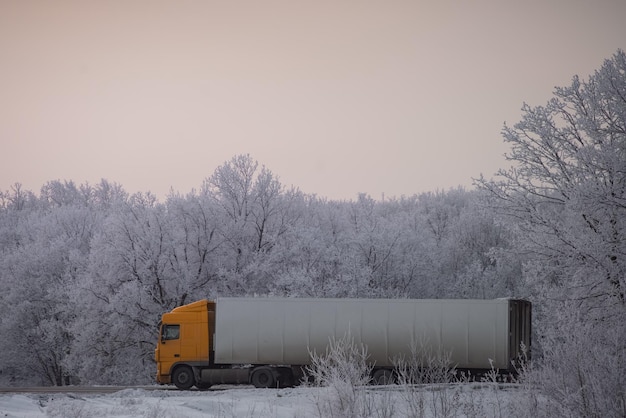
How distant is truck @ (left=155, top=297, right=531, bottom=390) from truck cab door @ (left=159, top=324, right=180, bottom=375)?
18cm

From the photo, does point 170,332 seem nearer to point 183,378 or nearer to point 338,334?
point 183,378

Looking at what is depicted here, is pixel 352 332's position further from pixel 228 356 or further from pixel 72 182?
pixel 72 182

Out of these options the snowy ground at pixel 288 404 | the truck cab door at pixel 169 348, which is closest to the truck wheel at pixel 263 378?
the snowy ground at pixel 288 404

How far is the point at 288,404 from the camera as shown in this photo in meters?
20.0

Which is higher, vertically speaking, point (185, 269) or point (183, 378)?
point (185, 269)

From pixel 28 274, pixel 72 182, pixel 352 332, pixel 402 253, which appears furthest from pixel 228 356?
pixel 72 182

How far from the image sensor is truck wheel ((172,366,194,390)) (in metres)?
27.2

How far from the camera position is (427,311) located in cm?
2595

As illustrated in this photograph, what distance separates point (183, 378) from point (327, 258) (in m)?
20.4

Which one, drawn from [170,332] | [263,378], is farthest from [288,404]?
[170,332]

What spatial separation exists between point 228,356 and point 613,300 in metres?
13.3

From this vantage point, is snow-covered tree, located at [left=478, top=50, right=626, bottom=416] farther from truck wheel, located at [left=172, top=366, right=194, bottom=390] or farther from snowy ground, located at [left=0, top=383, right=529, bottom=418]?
truck wheel, located at [left=172, top=366, right=194, bottom=390]

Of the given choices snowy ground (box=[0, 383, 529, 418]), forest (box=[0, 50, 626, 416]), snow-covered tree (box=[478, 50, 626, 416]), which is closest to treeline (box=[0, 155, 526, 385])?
forest (box=[0, 50, 626, 416])

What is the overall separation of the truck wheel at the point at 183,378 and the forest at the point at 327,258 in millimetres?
12114
